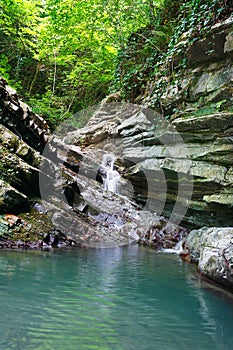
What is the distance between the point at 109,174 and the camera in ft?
38.2

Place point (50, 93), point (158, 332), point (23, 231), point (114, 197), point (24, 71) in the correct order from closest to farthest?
point (158, 332) < point (23, 231) < point (114, 197) < point (50, 93) < point (24, 71)

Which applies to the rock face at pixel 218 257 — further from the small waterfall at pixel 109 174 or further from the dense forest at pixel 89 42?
the small waterfall at pixel 109 174

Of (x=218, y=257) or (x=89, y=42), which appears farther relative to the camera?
(x=89, y=42)

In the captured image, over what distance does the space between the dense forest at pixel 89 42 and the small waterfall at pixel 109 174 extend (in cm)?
262

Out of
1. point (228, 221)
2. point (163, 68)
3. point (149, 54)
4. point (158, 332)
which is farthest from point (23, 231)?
point (149, 54)

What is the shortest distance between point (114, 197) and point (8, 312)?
7361mm

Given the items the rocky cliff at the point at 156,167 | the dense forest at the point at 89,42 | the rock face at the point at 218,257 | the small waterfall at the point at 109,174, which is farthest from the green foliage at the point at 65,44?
the rock face at the point at 218,257

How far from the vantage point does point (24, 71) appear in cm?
1864

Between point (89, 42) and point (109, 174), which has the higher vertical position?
point (89, 42)

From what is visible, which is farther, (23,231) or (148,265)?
(23,231)

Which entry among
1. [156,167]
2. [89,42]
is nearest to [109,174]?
[156,167]

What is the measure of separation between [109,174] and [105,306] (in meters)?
8.07

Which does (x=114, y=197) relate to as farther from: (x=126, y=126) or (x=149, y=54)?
(x=149, y=54)

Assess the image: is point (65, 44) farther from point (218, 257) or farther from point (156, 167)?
point (218, 257)
